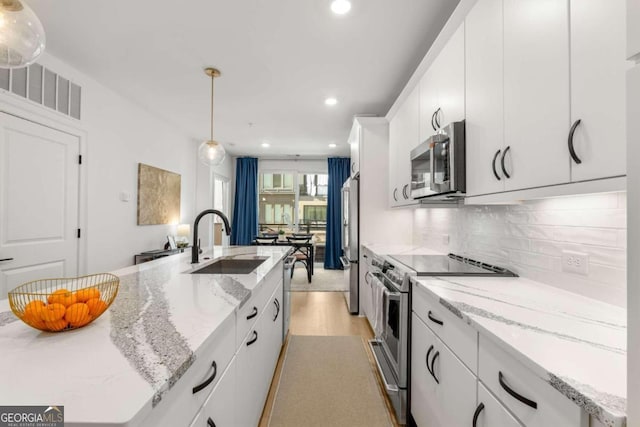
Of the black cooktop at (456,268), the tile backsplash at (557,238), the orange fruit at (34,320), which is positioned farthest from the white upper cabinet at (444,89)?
the orange fruit at (34,320)

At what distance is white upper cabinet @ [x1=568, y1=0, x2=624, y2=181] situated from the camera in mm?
771

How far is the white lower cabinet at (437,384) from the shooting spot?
1064 mm

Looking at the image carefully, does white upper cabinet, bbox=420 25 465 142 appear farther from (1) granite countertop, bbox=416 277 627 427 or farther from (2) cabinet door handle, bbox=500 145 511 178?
(1) granite countertop, bbox=416 277 627 427

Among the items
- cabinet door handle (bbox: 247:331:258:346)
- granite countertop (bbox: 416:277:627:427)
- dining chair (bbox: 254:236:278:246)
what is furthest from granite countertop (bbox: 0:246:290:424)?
dining chair (bbox: 254:236:278:246)

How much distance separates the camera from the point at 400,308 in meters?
1.69

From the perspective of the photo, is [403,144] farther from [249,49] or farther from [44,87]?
[44,87]

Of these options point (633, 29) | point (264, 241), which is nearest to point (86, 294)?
point (633, 29)

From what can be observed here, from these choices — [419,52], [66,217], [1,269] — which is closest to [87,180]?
[66,217]

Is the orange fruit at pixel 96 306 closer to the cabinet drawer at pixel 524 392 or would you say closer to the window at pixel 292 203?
the cabinet drawer at pixel 524 392

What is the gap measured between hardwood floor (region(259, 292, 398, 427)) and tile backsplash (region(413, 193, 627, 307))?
129cm

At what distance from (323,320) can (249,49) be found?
290cm

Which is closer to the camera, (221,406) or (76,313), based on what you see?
(76,313)

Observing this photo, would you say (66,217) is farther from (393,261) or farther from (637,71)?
(637,71)

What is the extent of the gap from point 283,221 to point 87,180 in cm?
440
